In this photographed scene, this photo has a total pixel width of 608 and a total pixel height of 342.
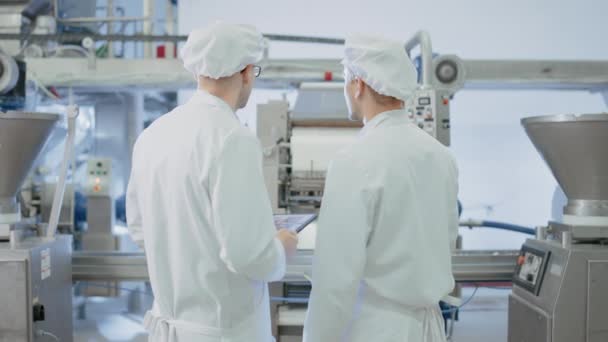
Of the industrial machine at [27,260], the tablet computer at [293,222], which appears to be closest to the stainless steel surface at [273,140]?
the tablet computer at [293,222]

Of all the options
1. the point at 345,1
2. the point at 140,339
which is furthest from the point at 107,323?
the point at 345,1

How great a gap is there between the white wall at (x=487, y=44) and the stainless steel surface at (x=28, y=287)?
7.65ft

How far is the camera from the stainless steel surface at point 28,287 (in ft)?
5.16

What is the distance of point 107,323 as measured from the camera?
342cm

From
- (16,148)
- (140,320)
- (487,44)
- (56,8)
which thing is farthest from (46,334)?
(487,44)

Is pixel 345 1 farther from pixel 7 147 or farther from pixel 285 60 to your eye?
pixel 7 147

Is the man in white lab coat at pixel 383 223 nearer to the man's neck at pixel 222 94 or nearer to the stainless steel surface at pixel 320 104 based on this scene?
the man's neck at pixel 222 94

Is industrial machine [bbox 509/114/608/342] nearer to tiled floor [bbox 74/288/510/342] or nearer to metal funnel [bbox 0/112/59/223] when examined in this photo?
tiled floor [bbox 74/288/510/342]

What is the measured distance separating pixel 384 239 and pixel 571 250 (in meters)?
0.82

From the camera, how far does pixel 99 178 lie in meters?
3.44

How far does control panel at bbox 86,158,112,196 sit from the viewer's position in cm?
343

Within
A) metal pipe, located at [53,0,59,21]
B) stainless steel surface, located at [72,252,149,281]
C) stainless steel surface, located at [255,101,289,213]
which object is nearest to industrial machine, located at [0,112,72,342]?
stainless steel surface, located at [72,252,149,281]

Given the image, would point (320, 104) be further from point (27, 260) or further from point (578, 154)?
point (27, 260)

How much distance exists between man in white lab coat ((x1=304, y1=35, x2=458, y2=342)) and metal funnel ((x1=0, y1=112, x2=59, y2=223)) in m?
1.12
